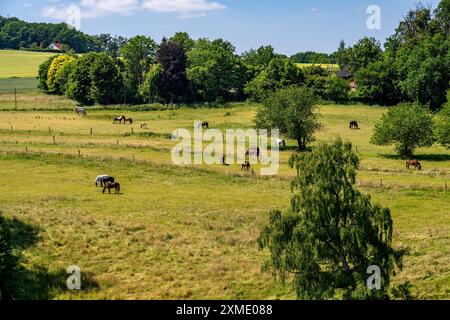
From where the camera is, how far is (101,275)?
1000 inches

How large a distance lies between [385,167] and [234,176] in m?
14.6

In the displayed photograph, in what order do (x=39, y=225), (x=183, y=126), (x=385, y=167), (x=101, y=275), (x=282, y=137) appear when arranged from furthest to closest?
(x=183, y=126) → (x=282, y=137) → (x=385, y=167) → (x=39, y=225) → (x=101, y=275)

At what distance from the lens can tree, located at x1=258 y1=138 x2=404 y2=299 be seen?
19578 millimetres

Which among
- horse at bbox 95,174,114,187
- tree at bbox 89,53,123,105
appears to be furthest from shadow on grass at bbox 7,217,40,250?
tree at bbox 89,53,123,105

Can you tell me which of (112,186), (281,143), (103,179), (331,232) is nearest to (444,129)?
(281,143)

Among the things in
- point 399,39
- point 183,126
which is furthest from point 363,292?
point 399,39

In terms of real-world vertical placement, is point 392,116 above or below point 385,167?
above

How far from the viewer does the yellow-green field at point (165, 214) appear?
25.0 metres

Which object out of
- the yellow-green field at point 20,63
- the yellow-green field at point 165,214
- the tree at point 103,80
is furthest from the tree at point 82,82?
the yellow-green field at point 20,63

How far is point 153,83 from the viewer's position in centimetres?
9775

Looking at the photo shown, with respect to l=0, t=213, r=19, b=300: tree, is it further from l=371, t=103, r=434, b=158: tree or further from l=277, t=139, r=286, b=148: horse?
l=277, t=139, r=286, b=148: horse

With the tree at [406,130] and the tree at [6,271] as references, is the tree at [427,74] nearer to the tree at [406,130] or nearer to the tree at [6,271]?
the tree at [406,130]

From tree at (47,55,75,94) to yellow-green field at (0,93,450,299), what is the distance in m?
46.1
